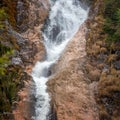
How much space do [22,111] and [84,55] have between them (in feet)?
18.0

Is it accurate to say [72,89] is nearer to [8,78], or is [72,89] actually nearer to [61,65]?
[61,65]

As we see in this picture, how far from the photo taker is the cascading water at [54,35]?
1878 centimetres

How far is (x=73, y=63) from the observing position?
20.0 meters

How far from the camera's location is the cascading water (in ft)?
61.6

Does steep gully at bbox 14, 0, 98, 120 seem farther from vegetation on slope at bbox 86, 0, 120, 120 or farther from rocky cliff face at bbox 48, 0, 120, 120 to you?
vegetation on slope at bbox 86, 0, 120, 120

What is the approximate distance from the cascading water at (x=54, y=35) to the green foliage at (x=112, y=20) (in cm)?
361

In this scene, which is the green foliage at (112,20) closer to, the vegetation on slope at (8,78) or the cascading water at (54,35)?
the cascading water at (54,35)

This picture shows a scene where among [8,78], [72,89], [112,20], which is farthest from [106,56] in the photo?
[8,78]

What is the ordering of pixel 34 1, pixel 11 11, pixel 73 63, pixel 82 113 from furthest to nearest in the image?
pixel 34 1 < pixel 11 11 < pixel 73 63 < pixel 82 113

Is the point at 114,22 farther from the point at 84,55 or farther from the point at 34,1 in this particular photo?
the point at 34,1

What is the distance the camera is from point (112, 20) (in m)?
20.7

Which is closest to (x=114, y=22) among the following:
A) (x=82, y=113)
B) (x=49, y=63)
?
(x=49, y=63)

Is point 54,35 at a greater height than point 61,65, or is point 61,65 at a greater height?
point 54,35

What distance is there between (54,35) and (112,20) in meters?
4.95
